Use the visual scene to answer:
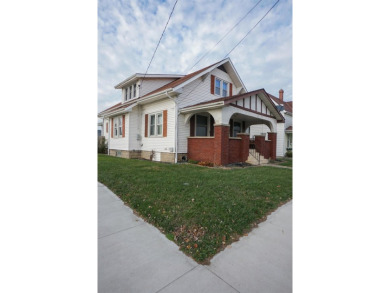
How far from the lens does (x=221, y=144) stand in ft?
25.7

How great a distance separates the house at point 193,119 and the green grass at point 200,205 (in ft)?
12.2

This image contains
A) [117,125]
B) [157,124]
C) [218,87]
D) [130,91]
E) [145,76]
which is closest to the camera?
[157,124]

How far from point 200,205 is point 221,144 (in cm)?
495

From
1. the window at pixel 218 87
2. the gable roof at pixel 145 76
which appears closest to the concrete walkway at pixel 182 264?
the window at pixel 218 87

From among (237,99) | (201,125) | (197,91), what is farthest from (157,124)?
(237,99)

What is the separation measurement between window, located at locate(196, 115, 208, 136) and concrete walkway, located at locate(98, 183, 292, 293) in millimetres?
7581

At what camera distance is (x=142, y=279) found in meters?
1.63

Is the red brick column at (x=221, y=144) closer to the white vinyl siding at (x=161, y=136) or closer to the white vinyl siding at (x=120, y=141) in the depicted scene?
the white vinyl siding at (x=161, y=136)

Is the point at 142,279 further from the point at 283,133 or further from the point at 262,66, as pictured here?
the point at 283,133

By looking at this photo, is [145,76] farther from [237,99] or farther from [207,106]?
[237,99]

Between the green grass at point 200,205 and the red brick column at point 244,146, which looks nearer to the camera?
the green grass at point 200,205

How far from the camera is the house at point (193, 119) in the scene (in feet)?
27.0
